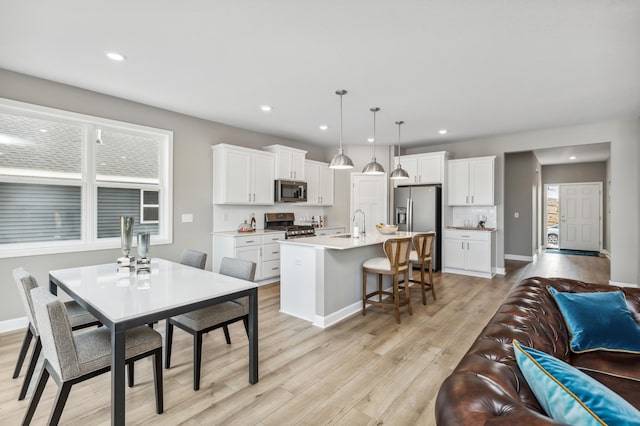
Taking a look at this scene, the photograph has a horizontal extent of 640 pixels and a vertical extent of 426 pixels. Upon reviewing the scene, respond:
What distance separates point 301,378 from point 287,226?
3.68 m

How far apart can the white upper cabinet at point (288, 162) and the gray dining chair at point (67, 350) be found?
13.3ft

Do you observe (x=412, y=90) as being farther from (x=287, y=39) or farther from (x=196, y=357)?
(x=196, y=357)

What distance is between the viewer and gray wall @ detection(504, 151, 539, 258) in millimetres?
7825

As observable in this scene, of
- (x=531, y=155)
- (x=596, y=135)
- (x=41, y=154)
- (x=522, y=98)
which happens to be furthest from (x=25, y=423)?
(x=531, y=155)

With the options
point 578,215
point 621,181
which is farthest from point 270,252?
point 578,215

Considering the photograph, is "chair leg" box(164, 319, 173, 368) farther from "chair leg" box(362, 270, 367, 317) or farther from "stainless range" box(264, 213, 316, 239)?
"stainless range" box(264, 213, 316, 239)

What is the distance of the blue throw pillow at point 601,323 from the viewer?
67.8 inches

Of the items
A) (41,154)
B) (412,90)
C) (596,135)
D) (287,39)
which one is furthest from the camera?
(596,135)

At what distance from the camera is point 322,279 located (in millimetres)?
3406

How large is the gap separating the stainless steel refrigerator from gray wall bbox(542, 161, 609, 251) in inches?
222

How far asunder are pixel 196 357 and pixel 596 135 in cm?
650

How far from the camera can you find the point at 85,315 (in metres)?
2.39

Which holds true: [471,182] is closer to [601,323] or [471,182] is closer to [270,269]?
[270,269]

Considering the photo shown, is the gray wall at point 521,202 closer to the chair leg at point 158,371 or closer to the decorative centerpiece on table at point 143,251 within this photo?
the decorative centerpiece on table at point 143,251
